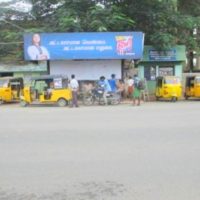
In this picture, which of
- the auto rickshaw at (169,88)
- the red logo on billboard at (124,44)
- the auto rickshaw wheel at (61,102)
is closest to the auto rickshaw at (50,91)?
the auto rickshaw wheel at (61,102)

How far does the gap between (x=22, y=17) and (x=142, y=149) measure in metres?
38.0

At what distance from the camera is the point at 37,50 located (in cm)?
2978

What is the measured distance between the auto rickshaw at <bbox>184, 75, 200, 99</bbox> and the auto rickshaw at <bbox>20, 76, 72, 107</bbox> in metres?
8.10

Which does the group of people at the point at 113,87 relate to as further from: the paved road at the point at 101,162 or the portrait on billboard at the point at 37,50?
the paved road at the point at 101,162

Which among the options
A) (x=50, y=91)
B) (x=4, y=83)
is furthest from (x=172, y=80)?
(x=4, y=83)

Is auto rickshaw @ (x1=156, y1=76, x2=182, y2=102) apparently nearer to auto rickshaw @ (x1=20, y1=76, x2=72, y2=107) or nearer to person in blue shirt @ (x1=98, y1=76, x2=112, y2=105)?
person in blue shirt @ (x1=98, y1=76, x2=112, y2=105)

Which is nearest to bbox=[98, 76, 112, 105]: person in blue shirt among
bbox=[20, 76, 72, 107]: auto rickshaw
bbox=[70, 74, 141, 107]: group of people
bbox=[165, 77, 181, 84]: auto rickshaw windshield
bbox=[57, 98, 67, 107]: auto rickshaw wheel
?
bbox=[70, 74, 141, 107]: group of people

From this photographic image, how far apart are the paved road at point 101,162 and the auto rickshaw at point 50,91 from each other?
39.7ft

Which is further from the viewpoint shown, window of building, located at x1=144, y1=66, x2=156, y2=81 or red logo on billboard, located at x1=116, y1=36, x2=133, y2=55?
window of building, located at x1=144, y1=66, x2=156, y2=81

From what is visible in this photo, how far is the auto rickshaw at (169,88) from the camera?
29438 millimetres

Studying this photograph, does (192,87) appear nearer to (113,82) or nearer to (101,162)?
(113,82)

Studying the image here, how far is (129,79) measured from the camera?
30547 millimetres

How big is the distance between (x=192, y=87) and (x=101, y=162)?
23.0 metres

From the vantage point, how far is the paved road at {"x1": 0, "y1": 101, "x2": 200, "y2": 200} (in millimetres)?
6820
